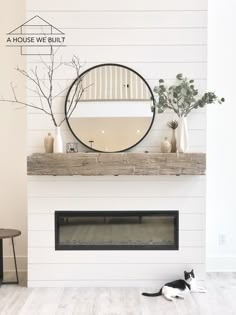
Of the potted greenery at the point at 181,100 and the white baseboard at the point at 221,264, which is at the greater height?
the potted greenery at the point at 181,100

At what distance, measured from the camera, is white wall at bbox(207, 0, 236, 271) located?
414 cm

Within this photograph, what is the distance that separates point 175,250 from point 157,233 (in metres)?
0.23

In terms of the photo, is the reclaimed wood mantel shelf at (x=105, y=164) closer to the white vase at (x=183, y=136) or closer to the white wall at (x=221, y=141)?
the white vase at (x=183, y=136)

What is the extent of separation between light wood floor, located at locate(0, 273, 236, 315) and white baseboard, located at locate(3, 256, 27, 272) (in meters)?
0.48

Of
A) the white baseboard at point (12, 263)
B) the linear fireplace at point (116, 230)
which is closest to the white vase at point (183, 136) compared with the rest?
the linear fireplace at point (116, 230)

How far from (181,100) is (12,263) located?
93.7 inches

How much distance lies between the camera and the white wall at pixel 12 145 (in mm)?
4137

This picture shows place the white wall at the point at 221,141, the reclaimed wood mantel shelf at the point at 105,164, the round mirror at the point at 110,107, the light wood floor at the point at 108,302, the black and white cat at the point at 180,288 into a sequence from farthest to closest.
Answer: the white wall at the point at 221,141 < the round mirror at the point at 110,107 < the reclaimed wood mantel shelf at the point at 105,164 < the black and white cat at the point at 180,288 < the light wood floor at the point at 108,302

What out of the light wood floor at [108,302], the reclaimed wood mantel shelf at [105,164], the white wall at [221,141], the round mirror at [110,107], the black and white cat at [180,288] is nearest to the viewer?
the light wood floor at [108,302]

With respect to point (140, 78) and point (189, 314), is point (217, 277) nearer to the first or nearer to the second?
point (189, 314)

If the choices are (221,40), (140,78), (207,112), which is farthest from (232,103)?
(140,78)

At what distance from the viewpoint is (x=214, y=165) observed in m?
4.20

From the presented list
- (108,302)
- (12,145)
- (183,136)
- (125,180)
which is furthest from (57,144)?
(108,302)

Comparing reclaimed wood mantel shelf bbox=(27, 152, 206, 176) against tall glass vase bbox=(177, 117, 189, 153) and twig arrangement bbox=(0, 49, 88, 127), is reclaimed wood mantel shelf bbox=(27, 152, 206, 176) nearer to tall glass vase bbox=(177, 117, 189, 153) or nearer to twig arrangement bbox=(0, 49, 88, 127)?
tall glass vase bbox=(177, 117, 189, 153)
